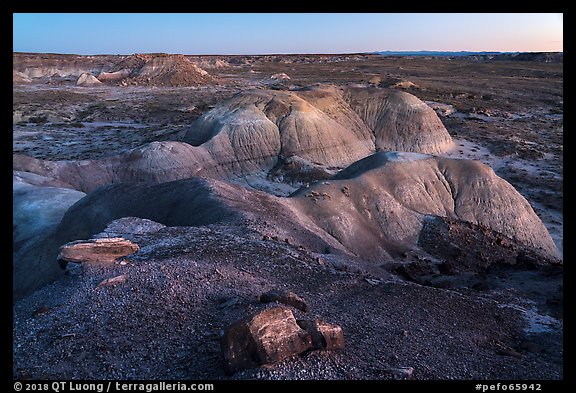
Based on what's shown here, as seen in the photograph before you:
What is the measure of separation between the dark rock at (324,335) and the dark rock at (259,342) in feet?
0.70

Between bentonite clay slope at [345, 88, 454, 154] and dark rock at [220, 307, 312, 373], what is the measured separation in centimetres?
2814

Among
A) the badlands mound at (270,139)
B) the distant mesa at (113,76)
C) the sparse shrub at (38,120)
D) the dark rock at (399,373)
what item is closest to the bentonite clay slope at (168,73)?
the distant mesa at (113,76)

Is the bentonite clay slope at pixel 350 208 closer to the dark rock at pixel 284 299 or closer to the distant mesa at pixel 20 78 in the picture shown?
the dark rock at pixel 284 299

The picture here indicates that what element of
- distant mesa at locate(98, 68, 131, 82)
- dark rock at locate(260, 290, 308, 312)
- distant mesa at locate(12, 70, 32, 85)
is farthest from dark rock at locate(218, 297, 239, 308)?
distant mesa at locate(12, 70, 32, 85)

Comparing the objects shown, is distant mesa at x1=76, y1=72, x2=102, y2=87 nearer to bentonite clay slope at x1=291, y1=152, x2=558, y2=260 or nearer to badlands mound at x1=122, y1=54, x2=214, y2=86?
badlands mound at x1=122, y1=54, x2=214, y2=86

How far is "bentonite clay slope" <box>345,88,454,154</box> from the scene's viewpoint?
111ft

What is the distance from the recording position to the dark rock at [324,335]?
6.61 meters

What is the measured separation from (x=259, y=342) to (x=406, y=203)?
49.0 ft
